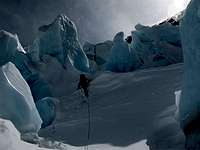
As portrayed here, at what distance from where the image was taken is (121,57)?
39.2m

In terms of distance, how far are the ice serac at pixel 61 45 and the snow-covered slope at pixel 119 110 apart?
9.27 meters

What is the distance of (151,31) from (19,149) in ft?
107

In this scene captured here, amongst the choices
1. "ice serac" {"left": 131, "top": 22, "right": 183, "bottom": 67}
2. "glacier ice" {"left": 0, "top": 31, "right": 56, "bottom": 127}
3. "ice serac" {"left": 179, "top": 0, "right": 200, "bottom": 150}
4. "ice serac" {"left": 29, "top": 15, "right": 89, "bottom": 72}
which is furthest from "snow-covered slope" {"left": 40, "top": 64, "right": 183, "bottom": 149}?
"ice serac" {"left": 29, "top": 15, "right": 89, "bottom": 72}

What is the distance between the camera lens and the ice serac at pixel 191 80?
35.7 feet

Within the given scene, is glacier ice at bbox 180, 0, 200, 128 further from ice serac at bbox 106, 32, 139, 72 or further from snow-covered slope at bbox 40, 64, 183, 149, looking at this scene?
ice serac at bbox 106, 32, 139, 72

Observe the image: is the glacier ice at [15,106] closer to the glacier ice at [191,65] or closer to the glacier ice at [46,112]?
the glacier ice at [191,65]

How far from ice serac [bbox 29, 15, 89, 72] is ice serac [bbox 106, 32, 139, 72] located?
308cm

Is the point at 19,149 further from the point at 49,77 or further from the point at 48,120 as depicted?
the point at 49,77

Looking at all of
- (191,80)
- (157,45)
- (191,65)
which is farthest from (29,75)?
(191,80)

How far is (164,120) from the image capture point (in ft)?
47.3

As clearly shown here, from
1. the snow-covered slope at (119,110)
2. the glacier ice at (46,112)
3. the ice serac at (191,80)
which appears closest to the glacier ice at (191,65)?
the ice serac at (191,80)

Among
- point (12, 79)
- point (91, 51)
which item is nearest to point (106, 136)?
point (12, 79)

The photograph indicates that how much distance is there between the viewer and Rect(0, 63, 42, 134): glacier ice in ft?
39.7

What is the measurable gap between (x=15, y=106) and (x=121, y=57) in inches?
1080
